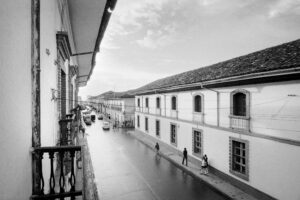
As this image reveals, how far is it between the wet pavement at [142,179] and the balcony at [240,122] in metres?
3.67

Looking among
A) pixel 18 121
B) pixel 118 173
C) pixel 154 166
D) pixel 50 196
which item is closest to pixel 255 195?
pixel 154 166

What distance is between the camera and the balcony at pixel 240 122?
9.82 meters

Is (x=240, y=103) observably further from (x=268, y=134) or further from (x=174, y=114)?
(x=174, y=114)

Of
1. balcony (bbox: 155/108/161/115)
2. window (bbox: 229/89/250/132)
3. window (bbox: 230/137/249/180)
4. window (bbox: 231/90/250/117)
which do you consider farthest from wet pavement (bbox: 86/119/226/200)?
window (bbox: 231/90/250/117)

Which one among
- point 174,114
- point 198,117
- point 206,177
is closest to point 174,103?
point 174,114

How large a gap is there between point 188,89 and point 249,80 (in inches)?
221

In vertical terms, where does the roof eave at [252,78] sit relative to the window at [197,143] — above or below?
above

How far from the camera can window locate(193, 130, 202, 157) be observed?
1402 centimetres

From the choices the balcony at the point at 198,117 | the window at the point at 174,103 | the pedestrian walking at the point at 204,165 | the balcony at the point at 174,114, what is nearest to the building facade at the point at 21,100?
the pedestrian walking at the point at 204,165

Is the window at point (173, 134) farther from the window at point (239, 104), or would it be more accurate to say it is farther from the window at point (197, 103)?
the window at point (239, 104)

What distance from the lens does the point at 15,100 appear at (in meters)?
2.30

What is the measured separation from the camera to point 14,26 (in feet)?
7.34

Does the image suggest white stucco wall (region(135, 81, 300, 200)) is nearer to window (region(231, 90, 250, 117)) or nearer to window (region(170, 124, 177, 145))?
window (region(231, 90, 250, 117))

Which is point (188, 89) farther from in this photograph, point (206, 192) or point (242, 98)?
point (206, 192)
